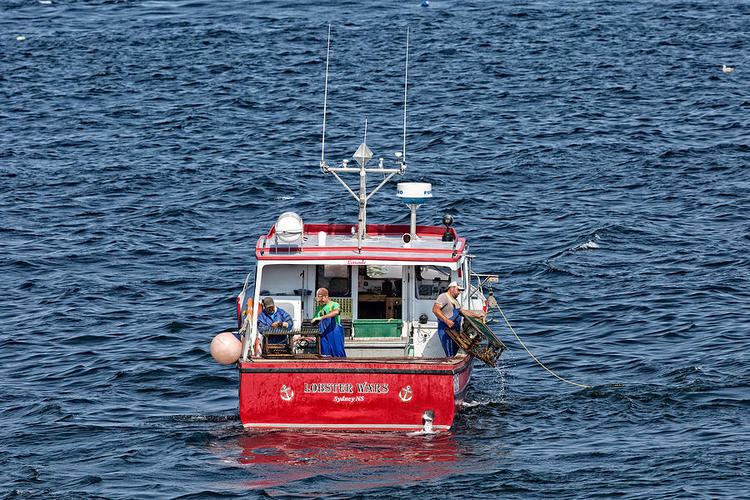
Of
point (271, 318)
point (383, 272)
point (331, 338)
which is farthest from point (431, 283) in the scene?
point (271, 318)

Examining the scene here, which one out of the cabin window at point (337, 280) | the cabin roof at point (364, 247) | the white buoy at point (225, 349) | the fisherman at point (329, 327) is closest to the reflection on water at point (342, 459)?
the white buoy at point (225, 349)

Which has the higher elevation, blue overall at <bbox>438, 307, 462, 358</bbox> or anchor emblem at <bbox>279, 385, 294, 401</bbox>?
blue overall at <bbox>438, 307, 462, 358</bbox>

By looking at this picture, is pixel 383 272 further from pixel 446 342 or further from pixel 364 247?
pixel 446 342

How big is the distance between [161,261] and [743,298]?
545 inches

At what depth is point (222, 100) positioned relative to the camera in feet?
161

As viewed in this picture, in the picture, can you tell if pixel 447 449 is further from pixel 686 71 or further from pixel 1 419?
pixel 686 71

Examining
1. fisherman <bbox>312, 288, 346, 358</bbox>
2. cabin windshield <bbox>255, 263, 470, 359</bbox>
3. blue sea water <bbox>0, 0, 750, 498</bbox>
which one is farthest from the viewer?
cabin windshield <bbox>255, 263, 470, 359</bbox>

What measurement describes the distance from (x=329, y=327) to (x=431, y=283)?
2814mm

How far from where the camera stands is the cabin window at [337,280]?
73.5 feet

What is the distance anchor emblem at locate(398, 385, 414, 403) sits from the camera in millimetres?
19656

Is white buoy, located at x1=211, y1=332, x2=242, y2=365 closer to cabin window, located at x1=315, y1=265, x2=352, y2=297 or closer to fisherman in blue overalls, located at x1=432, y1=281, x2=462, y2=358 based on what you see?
cabin window, located at x1=315, y1=265, x2=352, y2=297

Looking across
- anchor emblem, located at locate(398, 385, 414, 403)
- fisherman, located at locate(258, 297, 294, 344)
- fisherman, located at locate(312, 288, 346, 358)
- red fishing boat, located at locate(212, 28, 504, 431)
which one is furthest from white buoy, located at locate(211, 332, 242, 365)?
anchor emblem, located at locate(398, 385, 414, 403)

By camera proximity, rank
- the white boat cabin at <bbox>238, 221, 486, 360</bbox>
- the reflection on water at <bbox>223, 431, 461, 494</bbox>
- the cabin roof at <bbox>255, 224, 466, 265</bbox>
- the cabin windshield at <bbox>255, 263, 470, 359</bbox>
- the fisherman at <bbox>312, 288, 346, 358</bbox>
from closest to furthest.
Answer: the reflection on water at <bbox>223, 431, 461, 494</bbox> → the fisherman at <bbox>312, 288, 346, 358</bbox> → the cabin roof at <bbox>255, 224, 466, 265</bbox> → the white boat cabin at <bbox>238, 221, 486, 360</bbox> → the cabin windshield at <bbox>255, 263, 470, 359</bbox>

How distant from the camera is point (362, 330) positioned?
21.7 meters
